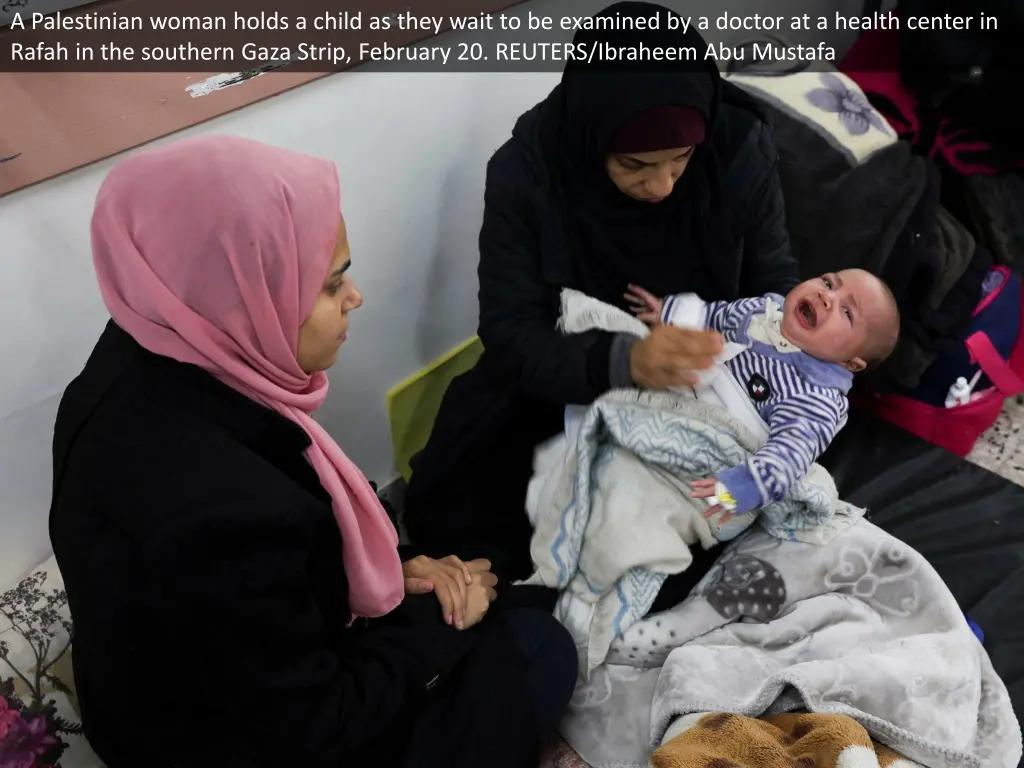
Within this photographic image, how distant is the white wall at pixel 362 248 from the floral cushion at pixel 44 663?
0.36 feet

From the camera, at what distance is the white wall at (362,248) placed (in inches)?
38.8

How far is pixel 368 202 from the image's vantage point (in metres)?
1.32

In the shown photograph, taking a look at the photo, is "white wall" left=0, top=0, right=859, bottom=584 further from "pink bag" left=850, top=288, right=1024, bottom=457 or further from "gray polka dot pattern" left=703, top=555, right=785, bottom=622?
"pink bag" left=850, top=288, right=1024, bottom=457

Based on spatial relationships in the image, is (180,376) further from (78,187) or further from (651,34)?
(651,34)

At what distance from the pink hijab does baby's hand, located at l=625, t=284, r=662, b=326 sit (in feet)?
2.14

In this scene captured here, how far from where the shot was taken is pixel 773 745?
101 centimetres

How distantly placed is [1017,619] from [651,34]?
122 cm

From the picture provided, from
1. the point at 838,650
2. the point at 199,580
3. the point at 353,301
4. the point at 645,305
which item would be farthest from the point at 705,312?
the point at 199,580

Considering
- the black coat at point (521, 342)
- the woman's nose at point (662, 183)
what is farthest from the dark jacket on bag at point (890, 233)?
the woman's nose at point (662, 183)

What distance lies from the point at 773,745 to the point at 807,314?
0.65 meters

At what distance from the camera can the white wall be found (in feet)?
3.24

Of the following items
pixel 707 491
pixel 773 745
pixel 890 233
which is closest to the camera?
pixel 773 745

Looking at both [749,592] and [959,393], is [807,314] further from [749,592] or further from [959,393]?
[959,393]

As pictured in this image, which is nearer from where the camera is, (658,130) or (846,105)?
(658,130)
